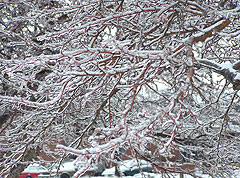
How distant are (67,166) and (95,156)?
54.4ft

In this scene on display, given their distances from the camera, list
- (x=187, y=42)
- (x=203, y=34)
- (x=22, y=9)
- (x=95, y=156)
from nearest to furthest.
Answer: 1. (x=95, y=156)
2. (x=187, y=42)
3. (x=203, y=34)
4. (x=22, y=9)

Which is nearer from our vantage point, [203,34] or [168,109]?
[168,109]

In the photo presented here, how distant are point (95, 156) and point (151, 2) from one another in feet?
6.88

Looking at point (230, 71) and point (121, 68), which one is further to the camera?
point (230, 71)

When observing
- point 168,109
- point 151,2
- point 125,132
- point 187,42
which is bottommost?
point 125,132

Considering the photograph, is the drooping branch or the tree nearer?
the tree

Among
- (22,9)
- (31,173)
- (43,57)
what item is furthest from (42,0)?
(31,173)

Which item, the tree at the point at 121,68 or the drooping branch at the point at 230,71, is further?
the drooping branch at the point at 230,71

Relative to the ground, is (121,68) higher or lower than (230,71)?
lower

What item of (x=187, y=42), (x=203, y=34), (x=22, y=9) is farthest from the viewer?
(x=22, y=9)

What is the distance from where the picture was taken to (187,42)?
2162 millimetres

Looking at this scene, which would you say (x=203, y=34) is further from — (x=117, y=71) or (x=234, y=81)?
(x=117, y=71)

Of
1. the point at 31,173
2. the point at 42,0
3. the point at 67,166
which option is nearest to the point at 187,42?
the point at 42,0

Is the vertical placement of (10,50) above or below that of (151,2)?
above
